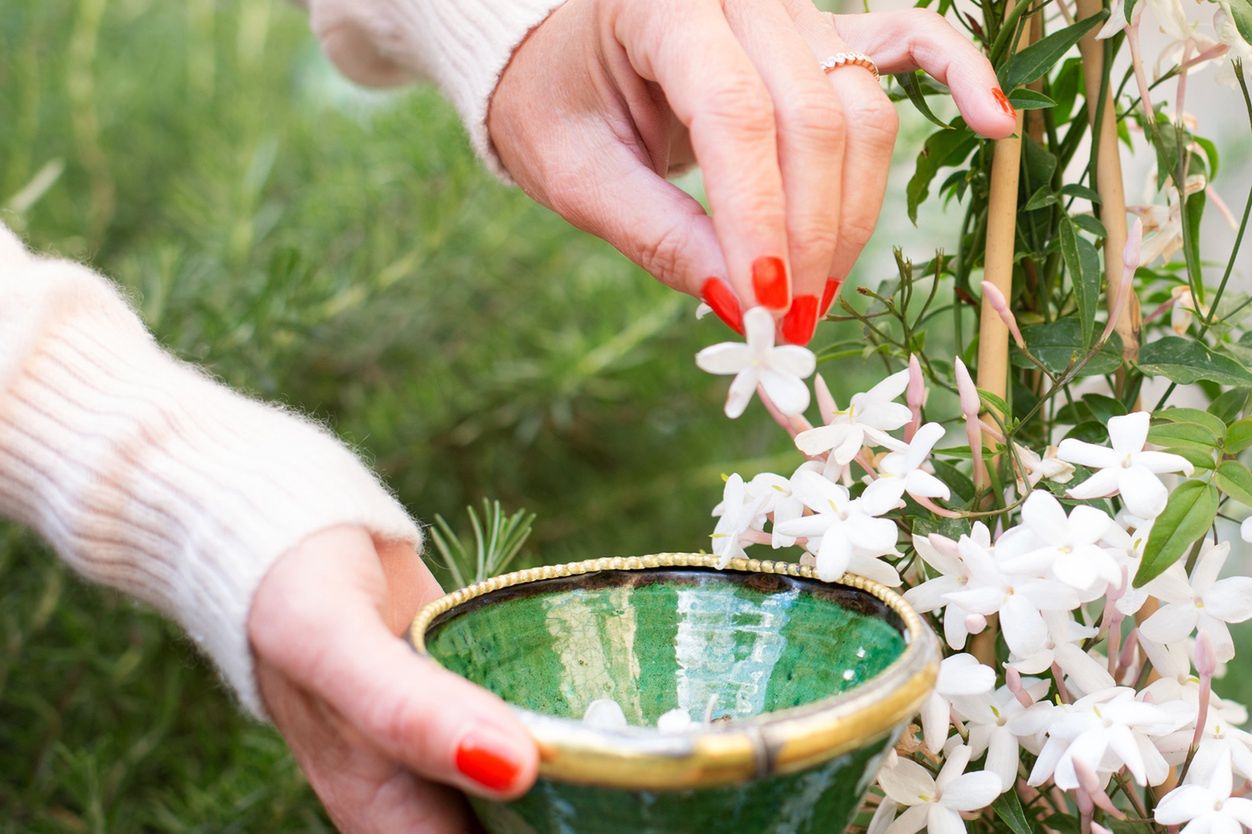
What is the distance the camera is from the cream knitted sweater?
375 millimetres

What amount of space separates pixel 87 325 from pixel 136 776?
0.42 m

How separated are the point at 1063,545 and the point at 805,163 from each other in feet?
0.50

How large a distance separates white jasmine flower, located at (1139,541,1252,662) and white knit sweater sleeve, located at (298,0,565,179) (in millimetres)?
387

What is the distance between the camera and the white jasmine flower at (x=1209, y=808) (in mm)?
336

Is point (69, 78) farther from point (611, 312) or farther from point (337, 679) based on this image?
point (337, 679)

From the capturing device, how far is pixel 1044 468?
0.38 m

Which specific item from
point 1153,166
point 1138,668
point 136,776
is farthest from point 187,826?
point 1153,166

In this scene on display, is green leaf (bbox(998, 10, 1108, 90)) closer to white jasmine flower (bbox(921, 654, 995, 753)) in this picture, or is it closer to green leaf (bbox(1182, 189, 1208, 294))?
green leaf (bbox(1182, 189, 1208, 294))

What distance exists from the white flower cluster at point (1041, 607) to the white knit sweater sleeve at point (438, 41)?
290mm

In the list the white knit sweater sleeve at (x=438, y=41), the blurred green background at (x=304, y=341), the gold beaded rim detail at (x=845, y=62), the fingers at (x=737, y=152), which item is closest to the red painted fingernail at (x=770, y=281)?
the fingers at (x=737, y=152)

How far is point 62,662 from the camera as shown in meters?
0.76

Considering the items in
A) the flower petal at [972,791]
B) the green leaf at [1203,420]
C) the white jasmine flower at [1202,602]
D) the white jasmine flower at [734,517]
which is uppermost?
the green leaf at [1203,420]

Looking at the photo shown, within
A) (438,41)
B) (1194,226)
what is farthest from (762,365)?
(438,41)

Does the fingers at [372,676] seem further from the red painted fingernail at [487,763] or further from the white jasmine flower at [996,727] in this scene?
the white jasmine flower at [996,727]
